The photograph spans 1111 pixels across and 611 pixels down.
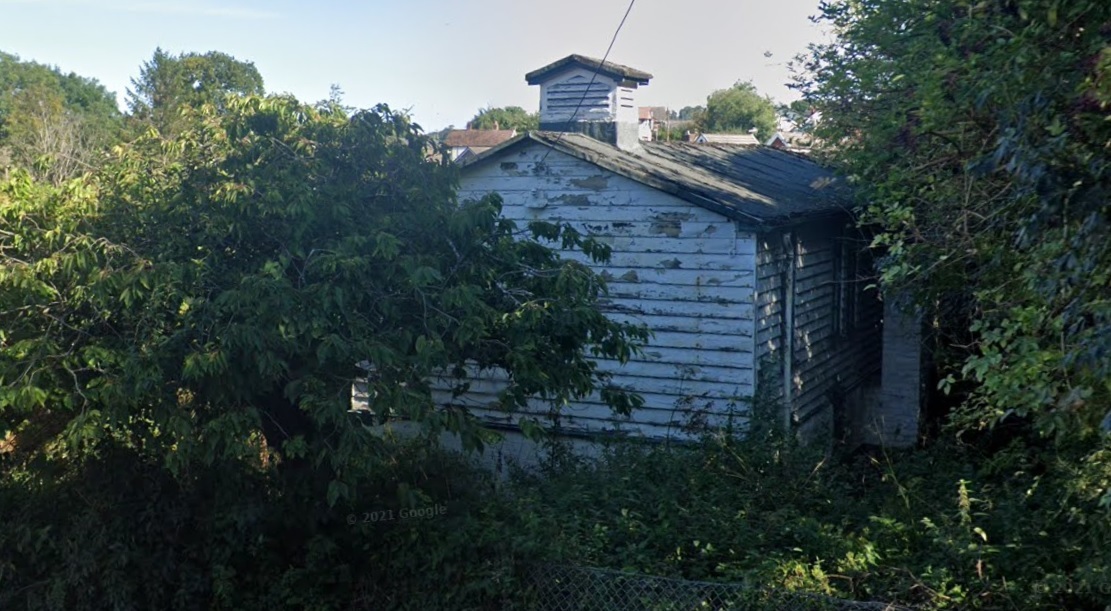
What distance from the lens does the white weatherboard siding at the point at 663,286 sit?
423 inches

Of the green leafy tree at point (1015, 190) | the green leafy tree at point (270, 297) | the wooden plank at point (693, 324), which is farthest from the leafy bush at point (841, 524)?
the wooden plank at point (693, 324)

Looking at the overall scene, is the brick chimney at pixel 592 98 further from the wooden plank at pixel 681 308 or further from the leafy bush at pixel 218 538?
the leafy bush at pixel 218 538

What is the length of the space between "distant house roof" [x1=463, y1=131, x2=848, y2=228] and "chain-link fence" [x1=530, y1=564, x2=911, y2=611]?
4.67 metres

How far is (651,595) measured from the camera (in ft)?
22.1

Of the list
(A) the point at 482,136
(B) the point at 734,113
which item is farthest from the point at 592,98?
(B) the point at 734,113

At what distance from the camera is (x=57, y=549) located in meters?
7.96

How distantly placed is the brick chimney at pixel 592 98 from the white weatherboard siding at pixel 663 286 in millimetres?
1665

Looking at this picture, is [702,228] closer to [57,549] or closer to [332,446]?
[332,446]

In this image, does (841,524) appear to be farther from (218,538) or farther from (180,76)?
(180,76)

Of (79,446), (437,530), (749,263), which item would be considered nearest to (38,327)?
(79,446)

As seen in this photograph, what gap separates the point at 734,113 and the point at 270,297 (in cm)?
5308

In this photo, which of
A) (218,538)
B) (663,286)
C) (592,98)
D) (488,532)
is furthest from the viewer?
(592,98)

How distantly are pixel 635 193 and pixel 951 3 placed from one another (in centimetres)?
383
